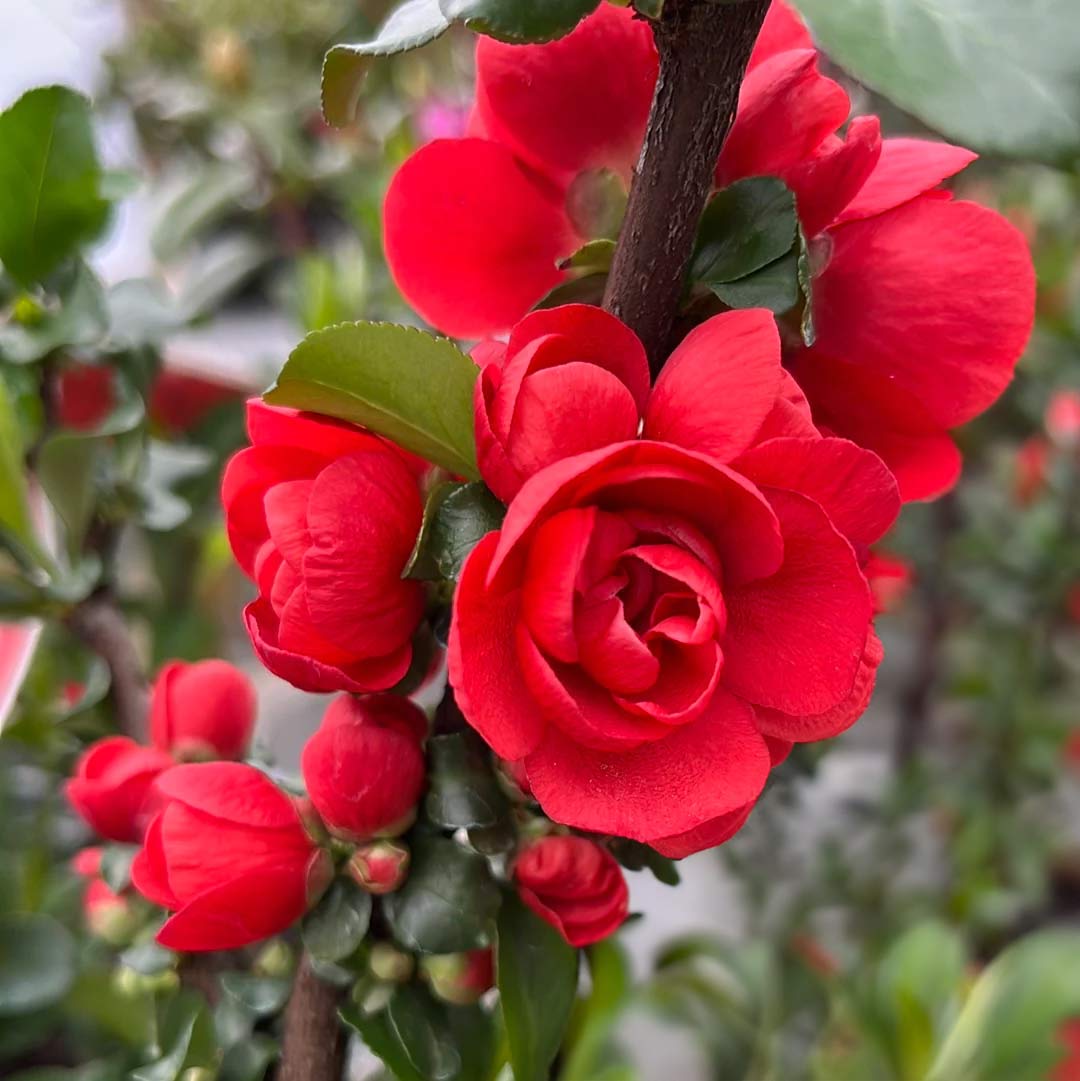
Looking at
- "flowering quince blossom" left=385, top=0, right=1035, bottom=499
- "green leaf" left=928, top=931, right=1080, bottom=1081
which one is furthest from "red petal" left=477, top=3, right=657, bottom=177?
"green leaf" left=928, top=931, right=1080, bottom=1081

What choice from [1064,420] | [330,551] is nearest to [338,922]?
[330,551]

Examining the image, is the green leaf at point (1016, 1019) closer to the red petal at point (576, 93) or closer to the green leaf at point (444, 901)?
the green leaf at point (444, 901)

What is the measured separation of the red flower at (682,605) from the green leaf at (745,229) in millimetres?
28

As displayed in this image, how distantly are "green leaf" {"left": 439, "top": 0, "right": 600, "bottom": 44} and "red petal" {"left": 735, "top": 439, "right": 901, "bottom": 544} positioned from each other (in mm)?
96

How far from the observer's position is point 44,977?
486mm

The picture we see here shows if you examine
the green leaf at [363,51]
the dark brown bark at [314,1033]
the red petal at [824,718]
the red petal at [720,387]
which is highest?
the green leaf at [363,51]

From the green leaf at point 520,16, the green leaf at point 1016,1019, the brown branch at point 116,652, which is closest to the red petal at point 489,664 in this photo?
the green leaf at point 520,16

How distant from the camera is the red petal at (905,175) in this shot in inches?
10.9

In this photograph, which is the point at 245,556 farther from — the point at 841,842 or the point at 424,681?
the point at 841,842

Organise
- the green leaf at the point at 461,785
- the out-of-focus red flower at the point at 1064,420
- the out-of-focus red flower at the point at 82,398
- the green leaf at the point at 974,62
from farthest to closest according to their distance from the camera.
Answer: the out-of-focus red flower at the point at 1064,420
the out-of-focus red flower at the point at 82,398
the green leaf at the point at 461,785
the green leaf at the point at 974,62

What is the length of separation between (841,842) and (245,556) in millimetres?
946

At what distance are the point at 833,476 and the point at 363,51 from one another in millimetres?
147

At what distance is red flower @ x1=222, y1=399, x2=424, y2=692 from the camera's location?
254 millimetres

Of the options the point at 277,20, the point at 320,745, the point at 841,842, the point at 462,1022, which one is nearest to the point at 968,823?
the point at 841,842
